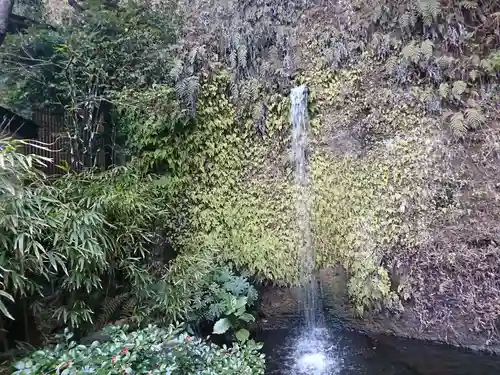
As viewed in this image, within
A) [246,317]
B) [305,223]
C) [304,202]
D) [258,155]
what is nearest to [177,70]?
[258,155]

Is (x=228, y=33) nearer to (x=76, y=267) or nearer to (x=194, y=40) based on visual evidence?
(x=194, y=40)

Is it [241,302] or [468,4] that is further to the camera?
Answer: [468,4]

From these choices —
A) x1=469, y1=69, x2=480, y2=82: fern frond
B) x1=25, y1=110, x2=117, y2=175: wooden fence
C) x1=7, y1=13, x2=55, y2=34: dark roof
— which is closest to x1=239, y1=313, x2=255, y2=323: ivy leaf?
x1=25, y1=110, x2=117, y2=175: wooden fence

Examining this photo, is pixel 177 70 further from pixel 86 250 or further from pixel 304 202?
pixel 86 250

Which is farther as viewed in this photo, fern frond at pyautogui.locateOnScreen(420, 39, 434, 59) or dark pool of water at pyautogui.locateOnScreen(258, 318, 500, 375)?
fern frond at pyautogui.locateOnScreen(420, 39, 434, 59)

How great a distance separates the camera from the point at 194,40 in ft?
16.7

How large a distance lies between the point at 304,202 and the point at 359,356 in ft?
5.95

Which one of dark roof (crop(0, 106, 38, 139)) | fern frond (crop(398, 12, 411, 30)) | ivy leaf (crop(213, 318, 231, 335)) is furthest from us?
dark roof (crop(0, 106, 38, 139))

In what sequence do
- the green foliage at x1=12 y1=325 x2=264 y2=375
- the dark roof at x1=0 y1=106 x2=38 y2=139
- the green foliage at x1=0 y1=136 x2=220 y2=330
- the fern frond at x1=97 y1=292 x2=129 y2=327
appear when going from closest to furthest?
1. the green foliage at x1=12 y1=325 x2=264 y2=375
2. the green foliage at x1=0 y1=136 x2=220 y2=330
3. the fern frond at x1=97 y1=292 x2=129 y2=327
4. the dark roof at x1=0 y1=106 x2=38 y2=139

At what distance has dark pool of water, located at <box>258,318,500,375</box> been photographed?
135 inches

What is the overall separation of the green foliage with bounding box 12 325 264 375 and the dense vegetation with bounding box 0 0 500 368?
848 mm

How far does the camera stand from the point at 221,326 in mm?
3811

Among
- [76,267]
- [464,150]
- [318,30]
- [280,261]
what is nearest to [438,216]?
[464,150]

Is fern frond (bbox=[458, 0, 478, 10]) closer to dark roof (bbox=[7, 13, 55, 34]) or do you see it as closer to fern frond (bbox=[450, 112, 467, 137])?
fern frond (bbox=[450, 112, 467, 137])
